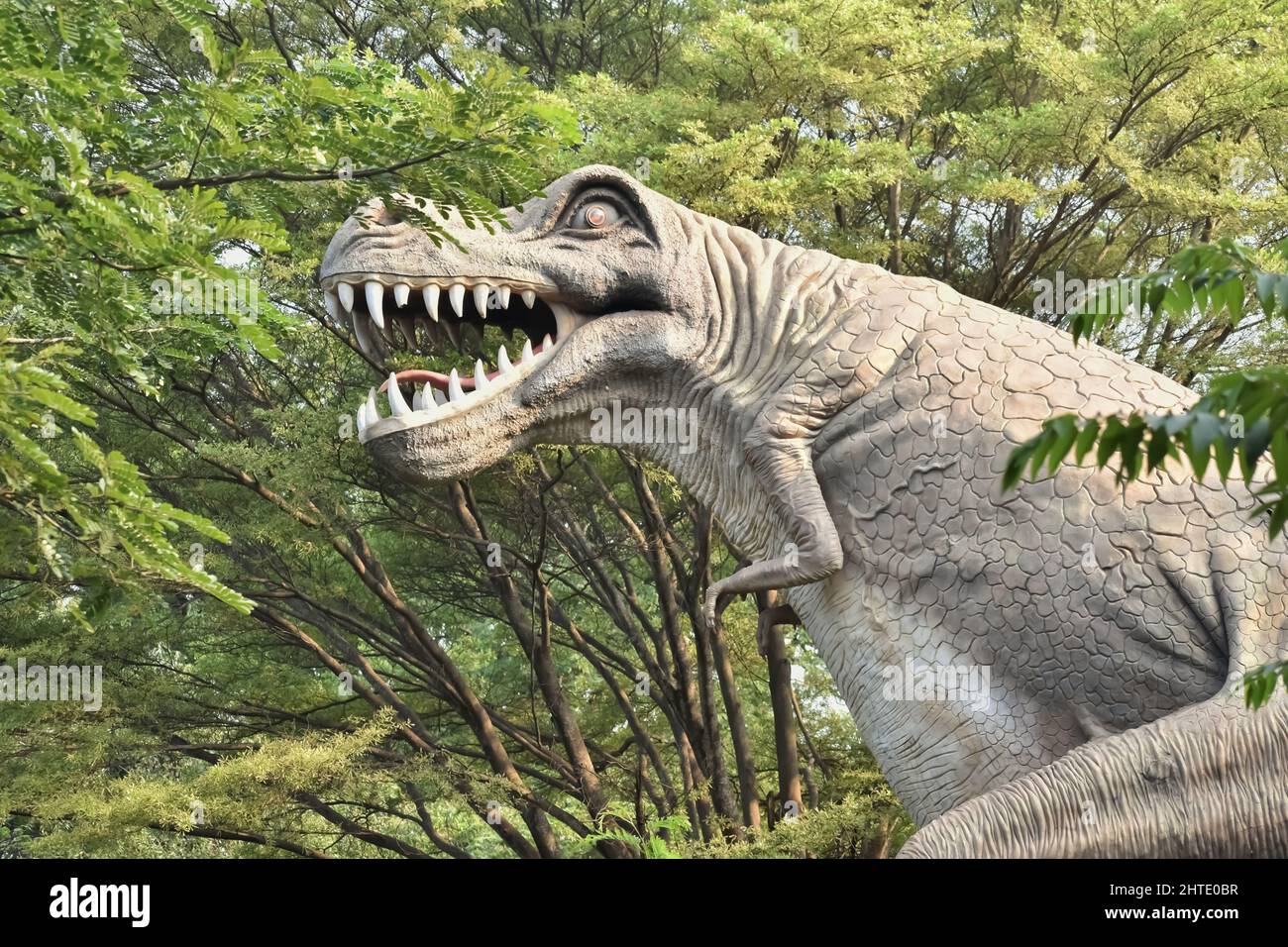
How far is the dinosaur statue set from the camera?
4.21 metres

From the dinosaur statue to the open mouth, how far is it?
0.01 m

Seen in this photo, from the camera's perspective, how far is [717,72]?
36.6ft

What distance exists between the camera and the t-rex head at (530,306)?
4.93 meters

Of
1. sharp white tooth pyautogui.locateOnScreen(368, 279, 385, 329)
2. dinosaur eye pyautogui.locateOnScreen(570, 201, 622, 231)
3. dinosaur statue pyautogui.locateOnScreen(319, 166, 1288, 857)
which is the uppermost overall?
dinosaur eye pyautogui.locateOnScreen(570, 201, 622, 231)

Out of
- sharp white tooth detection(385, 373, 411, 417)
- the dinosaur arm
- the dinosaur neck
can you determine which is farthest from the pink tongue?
the dinosaur arm

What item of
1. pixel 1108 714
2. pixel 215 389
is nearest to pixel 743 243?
pixel 1108 714

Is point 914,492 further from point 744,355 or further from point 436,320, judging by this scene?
point 436,320

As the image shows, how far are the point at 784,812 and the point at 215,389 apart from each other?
7149 millimetres

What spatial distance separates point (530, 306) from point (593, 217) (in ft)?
1.26

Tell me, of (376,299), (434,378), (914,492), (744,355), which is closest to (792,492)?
(914,492)

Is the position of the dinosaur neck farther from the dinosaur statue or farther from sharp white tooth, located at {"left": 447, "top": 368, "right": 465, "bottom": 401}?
sharp white tooth, located at {"left": 447, "top": 368, "right": 465, "bottom": 401}

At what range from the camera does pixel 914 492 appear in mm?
4695

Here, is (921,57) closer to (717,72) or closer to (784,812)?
(717,72)
